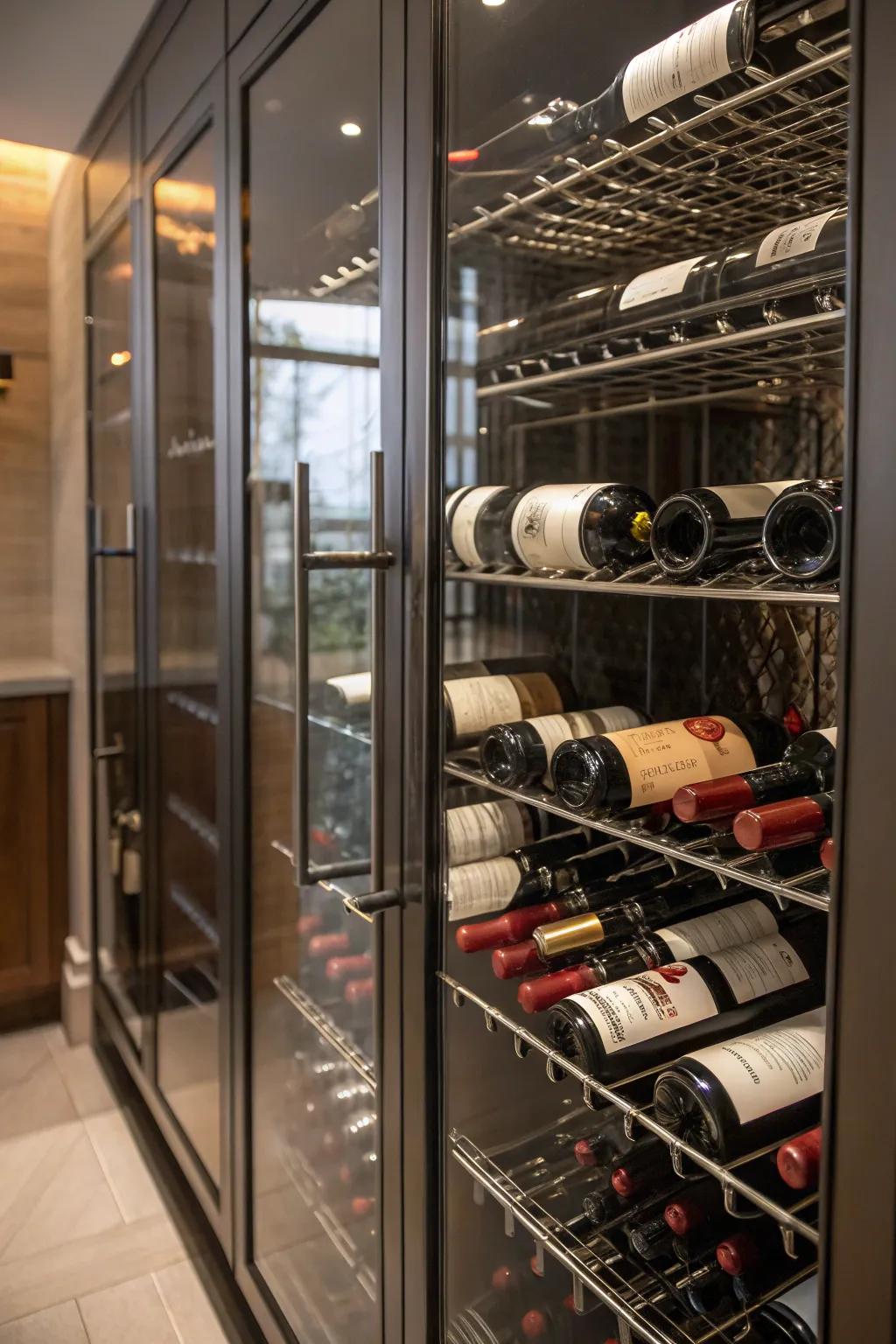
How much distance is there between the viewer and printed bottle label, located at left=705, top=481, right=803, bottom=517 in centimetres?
84

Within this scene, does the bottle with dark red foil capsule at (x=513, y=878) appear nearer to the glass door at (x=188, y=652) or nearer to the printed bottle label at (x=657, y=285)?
the printed bottle label at (x=657, y=285)

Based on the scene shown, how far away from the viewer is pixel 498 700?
113 centimetres

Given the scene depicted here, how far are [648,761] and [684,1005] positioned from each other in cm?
21

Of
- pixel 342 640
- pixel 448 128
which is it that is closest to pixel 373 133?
pixel 448 128

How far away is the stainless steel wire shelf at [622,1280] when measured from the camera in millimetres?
843

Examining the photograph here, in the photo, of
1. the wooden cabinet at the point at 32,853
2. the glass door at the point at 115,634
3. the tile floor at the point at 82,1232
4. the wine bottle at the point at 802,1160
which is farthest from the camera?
the wooden cabinet at the point at 32,853

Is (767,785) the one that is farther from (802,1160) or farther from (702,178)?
(702,178)

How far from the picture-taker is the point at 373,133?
→ 3.77 feet

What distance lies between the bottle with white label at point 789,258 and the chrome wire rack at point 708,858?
0.45 metres

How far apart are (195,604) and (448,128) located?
1050 mm

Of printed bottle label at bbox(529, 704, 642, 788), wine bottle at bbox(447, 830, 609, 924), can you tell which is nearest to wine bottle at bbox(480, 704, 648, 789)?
printed bottle label at bbox(529, 704, 642, 788)

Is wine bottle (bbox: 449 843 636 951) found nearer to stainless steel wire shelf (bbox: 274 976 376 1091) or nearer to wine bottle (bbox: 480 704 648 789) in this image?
wine bottle (bbox: 480 704 648 789)

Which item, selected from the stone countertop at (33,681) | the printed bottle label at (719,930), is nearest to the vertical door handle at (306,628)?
the printed bottle label at (719,930)

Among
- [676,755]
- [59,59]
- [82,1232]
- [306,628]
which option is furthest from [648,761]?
[59,59]
